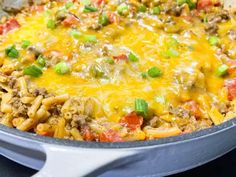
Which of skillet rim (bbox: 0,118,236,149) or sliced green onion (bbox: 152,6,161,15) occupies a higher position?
skillet rim (bbox: 0,118,236,149)

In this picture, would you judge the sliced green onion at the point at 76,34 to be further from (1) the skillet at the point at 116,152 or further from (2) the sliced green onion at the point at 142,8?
(1) the skillet at the point at 116,152

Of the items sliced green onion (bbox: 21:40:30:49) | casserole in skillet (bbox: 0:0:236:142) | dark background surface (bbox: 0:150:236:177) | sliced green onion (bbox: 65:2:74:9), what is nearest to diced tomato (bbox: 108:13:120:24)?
casserole in skillet (bbox: 0:0:236:142)

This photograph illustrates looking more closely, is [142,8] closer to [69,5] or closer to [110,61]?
[69,5]

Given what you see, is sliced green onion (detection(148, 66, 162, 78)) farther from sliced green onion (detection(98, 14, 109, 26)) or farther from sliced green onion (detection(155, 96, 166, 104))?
sliced green onion (detection(98, 14, 109, 26))

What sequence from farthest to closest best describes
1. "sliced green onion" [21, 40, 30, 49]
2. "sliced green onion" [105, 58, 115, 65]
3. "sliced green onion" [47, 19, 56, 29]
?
1. "sliced green onion" [47, 19, 56, 29]
2. "sliced green onion" [21, 40, 30, 49]
3. "sliced green onion" [105, 58, 115, 65]

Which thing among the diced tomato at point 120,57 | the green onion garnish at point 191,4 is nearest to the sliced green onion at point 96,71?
the diced tomato at point 120,57

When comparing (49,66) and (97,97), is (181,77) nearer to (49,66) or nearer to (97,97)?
(97,97)
